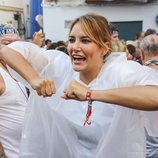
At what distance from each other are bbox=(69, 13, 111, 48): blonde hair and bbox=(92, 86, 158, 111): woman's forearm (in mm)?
402

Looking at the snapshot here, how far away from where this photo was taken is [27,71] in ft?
5.49

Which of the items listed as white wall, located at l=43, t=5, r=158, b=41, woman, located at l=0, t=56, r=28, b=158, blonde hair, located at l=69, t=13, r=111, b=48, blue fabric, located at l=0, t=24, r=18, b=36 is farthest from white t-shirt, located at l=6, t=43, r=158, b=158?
white wall, located at l=43, t=5, r=158, b=41

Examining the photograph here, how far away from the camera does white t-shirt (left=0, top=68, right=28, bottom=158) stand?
6.84 ft

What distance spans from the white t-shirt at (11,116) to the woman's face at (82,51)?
54 centimetres

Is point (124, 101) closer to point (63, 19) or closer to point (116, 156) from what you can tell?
point (116, 156)

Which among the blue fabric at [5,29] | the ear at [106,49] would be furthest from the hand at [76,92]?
the blue fabric at [5,29]

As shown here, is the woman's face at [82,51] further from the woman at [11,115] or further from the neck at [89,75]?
the woman at [11,115]

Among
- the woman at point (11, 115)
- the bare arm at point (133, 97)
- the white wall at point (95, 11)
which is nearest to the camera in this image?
the bare arm at point (133, 97)

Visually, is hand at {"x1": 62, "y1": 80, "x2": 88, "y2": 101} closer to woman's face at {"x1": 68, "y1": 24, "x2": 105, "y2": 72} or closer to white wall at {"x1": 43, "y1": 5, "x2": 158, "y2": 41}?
woman's face at {"x1": 68, "y1": 24, "x2": 105, "y2": 72}

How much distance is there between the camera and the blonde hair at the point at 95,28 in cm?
170

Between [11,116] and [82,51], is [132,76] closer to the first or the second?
[82,51]

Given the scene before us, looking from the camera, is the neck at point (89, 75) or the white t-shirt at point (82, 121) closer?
the white t-shirt at point (82, 121)

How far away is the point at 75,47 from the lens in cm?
168

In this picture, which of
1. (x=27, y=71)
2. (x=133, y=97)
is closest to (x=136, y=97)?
(x=133, y=97)
